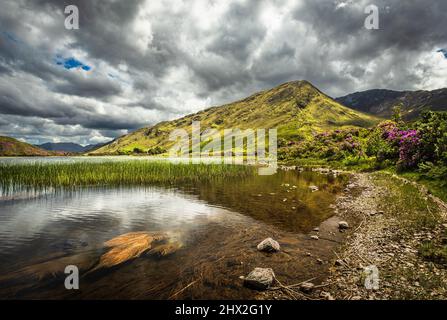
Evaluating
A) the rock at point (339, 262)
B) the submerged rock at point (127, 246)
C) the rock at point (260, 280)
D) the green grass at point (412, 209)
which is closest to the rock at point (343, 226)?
the green grass at point (412, 209)

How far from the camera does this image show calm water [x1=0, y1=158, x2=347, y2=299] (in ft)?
25.3

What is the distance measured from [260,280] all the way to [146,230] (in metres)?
8.30

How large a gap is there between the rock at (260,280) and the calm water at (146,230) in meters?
0.30

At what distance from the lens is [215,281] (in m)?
7.95

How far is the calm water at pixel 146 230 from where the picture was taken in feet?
25.3

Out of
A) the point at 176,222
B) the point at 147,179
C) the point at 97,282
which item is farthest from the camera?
the point at 147,179

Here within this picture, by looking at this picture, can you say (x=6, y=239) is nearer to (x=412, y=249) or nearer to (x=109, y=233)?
(x=109, y=233)

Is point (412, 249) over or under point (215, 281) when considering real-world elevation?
over
